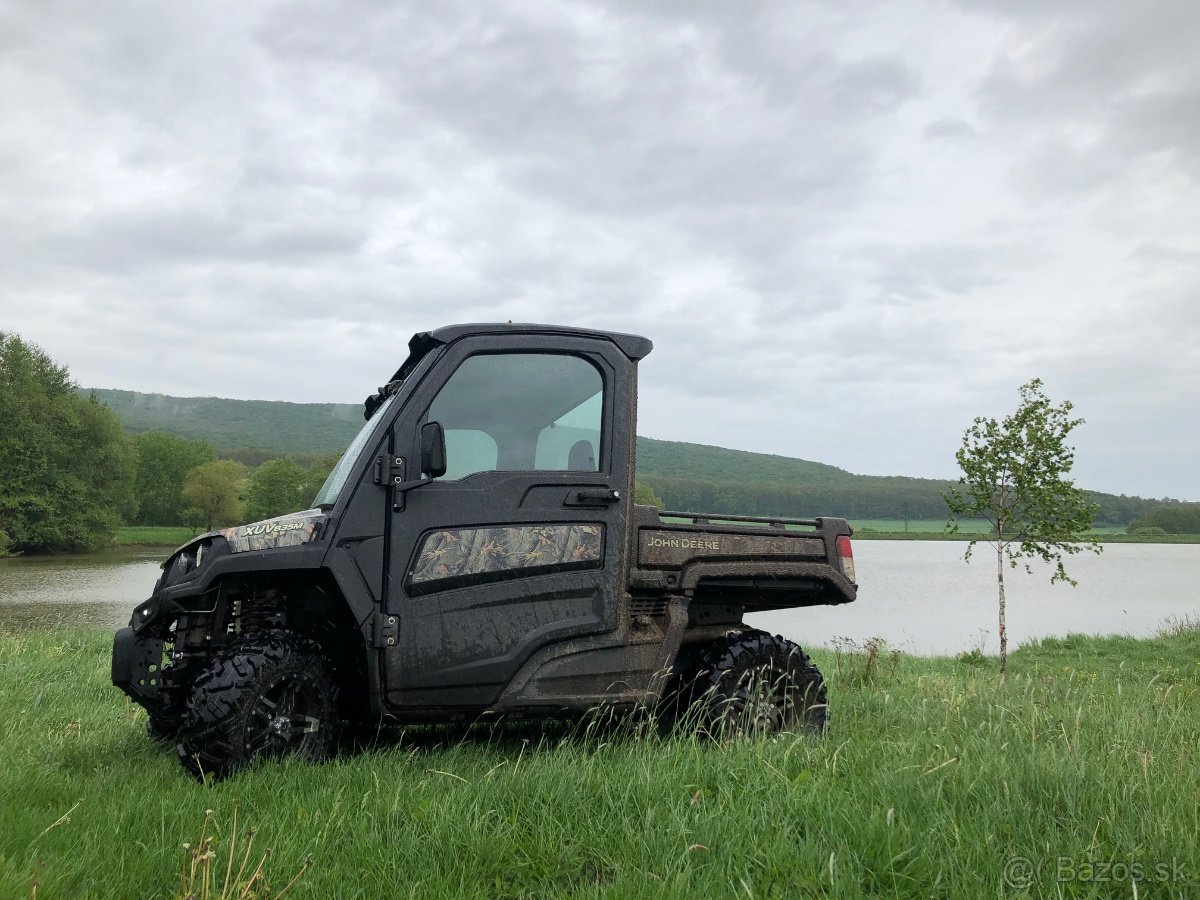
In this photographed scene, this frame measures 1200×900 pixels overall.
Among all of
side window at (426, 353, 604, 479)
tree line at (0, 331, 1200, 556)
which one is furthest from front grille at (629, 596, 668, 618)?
tree line at (0, 331, 1200, 556)

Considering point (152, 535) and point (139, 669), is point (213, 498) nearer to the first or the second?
point (152, 535)

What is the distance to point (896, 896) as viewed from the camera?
8.43 ft

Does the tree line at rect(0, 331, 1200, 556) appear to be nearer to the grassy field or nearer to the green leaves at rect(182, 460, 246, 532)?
the green leaves at rect(182, 460, 246, 532)

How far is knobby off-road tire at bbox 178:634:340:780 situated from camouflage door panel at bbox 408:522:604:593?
645 mm

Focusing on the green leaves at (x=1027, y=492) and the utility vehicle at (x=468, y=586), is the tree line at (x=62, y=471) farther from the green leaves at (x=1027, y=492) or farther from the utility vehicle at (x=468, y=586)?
the utility vehicle at (x=468, y=586)

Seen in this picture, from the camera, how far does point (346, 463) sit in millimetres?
4730

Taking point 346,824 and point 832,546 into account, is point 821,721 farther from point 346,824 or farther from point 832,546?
point 346,824

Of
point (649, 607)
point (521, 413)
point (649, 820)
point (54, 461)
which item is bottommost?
point (649, 820)

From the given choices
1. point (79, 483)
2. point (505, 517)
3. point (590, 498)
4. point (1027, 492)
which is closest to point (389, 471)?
point (505, 517)

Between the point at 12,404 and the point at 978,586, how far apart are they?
4771 centimetres

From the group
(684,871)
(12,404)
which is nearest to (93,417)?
(12,404)

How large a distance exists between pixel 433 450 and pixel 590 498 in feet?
3.03
